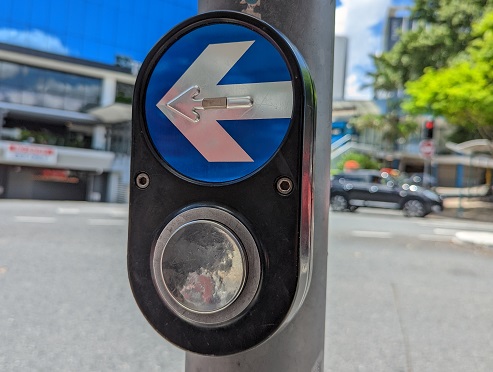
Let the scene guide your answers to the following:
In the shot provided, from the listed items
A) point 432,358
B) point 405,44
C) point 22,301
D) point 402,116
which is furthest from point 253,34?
point 402,116

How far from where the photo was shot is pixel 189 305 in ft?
2.89

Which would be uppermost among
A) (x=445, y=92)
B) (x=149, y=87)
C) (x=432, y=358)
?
(x=445, y=92)

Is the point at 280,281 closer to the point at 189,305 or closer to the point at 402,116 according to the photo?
the point at 189,305

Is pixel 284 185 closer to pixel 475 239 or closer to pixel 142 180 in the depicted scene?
pixel 142 180

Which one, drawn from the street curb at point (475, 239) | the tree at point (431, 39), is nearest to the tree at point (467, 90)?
the tree at point (431, 39)

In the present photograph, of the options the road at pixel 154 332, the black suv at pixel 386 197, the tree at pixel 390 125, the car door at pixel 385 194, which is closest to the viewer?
the road at pixel 154 332

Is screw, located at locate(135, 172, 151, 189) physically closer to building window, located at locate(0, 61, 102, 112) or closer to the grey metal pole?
the grey metal pole

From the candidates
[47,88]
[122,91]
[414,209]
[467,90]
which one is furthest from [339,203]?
[47,88]

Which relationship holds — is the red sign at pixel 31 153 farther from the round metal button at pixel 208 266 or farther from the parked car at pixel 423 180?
the round metal button at pixel 208 266

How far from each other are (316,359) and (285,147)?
0.56m

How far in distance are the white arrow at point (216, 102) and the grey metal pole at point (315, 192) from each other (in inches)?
7.4

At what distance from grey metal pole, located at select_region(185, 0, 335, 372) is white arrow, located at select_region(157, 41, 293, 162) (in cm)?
19

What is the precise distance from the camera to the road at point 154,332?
2971mm

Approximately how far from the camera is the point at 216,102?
897mm
